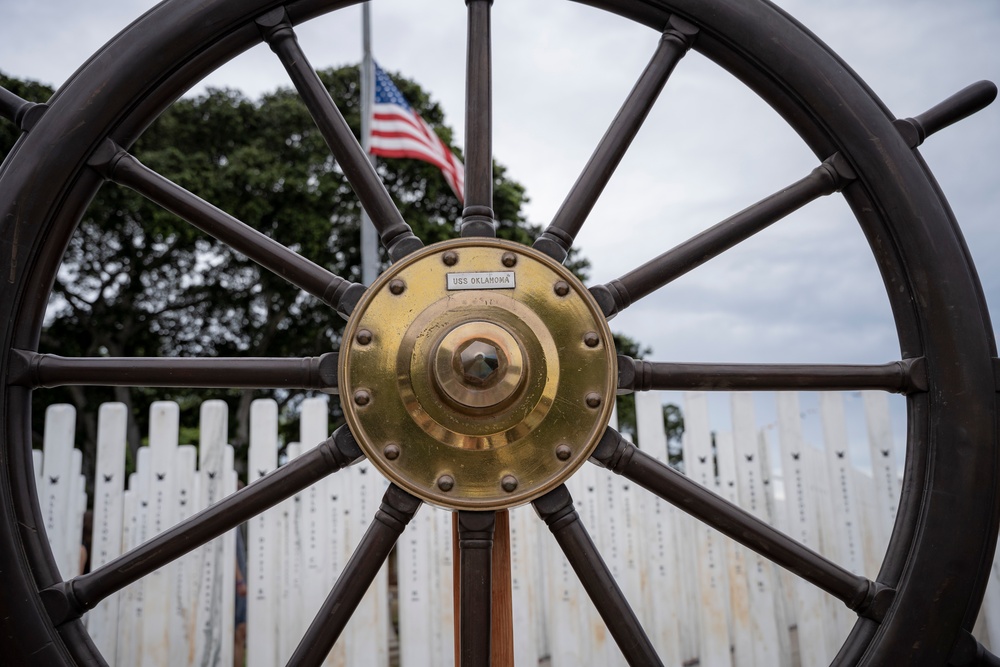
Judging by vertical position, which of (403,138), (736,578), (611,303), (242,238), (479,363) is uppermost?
(403,138)

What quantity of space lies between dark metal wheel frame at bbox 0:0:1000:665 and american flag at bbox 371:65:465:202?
14.6ft

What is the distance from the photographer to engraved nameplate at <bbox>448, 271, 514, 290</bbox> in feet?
4.20

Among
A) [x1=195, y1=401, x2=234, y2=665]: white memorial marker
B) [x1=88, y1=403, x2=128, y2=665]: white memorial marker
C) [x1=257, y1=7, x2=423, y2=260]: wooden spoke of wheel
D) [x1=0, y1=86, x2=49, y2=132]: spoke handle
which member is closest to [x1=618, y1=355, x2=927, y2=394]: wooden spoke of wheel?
[x1=257, y1=7, x2=423, y2=260]: wooden spoke of wheel

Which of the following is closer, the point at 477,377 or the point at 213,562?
the point at 477,377

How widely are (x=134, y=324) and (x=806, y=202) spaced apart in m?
9.53

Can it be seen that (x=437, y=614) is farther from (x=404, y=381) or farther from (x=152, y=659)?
(x=404, y=381)

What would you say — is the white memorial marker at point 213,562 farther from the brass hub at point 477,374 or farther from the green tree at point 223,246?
the green tree at point 223,246

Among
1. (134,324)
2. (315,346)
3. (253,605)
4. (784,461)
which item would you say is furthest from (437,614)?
(134,324)

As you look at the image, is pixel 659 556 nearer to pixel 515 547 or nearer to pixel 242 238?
pixel 515 547

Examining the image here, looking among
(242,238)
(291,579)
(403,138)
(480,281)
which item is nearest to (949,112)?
(480,281)

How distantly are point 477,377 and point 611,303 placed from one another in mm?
260

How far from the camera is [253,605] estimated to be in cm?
339

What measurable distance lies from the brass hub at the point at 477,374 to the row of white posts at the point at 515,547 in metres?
2.16

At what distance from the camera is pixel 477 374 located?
4.00ft
